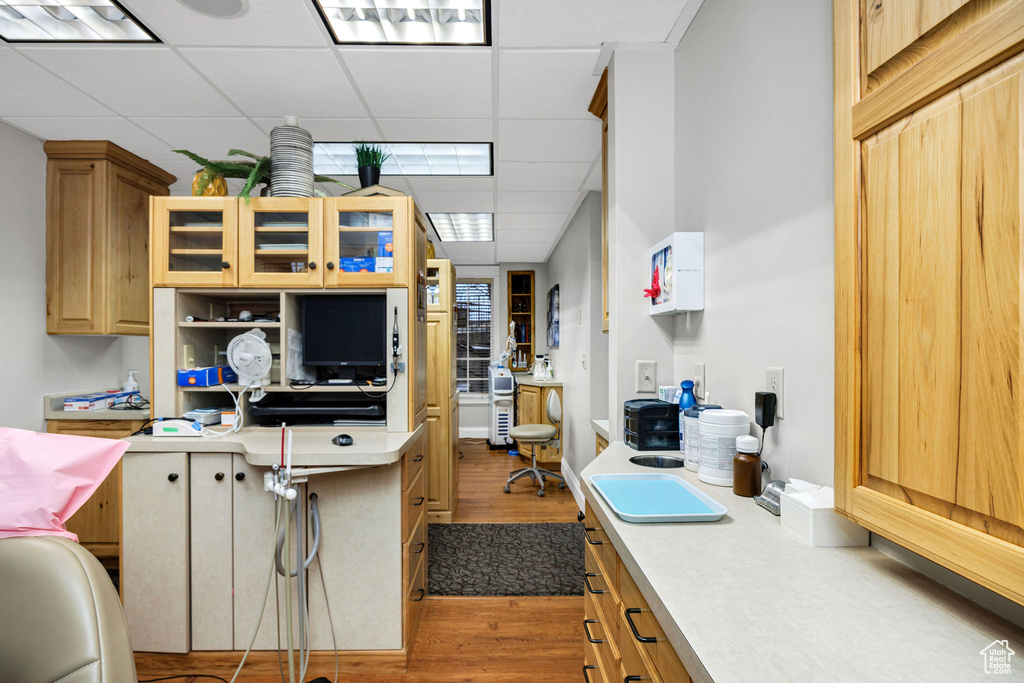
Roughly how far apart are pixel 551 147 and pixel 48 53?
8.05ft

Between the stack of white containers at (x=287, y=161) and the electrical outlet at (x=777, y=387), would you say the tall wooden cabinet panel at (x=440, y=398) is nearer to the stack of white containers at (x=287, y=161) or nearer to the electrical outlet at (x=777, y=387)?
the stack of white containers at (x=287, y=161)

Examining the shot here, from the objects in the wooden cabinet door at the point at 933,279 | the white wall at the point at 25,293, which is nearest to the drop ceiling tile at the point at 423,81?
the wooden cabinet door at the point at 933,279

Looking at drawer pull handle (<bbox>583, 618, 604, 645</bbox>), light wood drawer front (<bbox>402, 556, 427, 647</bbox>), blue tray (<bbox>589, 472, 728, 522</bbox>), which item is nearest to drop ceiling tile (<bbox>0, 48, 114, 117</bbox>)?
light wood drawer front (<bbox>402, 556, 427, 647</bbox>)

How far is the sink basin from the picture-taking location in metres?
1.58

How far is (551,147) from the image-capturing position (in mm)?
2934

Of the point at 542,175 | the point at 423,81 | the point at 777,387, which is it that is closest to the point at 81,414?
the point at 423,81

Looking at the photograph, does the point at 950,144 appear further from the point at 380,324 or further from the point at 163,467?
the point at 163,467

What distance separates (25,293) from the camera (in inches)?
109

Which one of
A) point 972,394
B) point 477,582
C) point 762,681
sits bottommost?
point 477,582

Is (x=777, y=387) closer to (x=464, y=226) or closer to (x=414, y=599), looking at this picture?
(x=414, y=599)

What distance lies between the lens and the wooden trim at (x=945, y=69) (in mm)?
591

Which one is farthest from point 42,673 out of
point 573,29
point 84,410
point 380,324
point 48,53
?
point 84,410

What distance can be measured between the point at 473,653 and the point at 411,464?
86cm

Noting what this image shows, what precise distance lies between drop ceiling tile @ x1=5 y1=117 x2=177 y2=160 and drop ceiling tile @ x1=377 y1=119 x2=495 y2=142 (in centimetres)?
148
